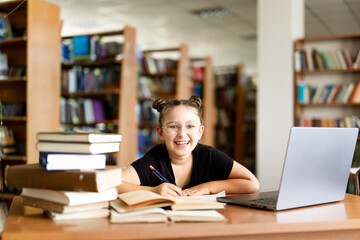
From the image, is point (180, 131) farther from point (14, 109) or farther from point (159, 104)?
point (14, 109)

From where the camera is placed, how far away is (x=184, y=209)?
44.1 inches

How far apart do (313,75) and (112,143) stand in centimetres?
407

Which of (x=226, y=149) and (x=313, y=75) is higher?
(x=313, y=75)

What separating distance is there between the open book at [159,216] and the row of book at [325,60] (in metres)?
3.82

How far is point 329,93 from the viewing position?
→ 4.62 meters

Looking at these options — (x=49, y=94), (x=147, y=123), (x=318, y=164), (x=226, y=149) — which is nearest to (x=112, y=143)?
(x=318, y=164)

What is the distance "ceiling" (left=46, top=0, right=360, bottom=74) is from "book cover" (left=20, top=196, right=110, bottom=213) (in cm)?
595

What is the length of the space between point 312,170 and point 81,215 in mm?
679

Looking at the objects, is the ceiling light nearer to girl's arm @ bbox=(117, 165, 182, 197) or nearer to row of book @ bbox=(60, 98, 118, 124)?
row of book @ bbox=(60, 98, 118, 124)

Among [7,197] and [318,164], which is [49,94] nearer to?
[7,197]

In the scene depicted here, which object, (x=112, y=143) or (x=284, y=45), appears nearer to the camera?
(x=112, y=143)

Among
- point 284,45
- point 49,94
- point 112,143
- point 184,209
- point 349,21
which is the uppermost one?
point 349,21

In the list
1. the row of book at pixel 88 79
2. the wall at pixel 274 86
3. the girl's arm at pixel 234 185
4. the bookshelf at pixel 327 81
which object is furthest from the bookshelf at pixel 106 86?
the girl's arm at pixel 234 185

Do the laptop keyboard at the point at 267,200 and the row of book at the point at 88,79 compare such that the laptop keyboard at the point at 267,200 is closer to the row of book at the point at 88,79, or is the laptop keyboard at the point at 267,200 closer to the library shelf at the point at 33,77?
the library shelf at the point at 33,77
